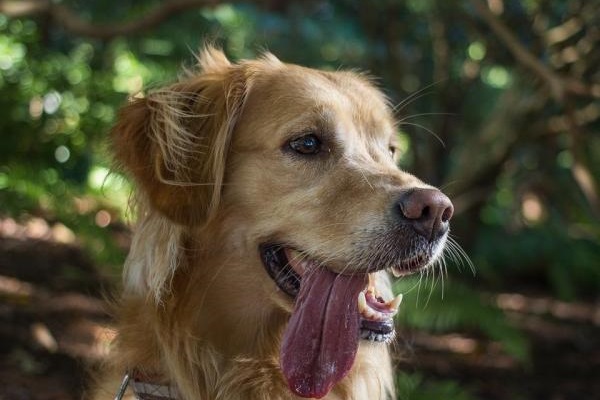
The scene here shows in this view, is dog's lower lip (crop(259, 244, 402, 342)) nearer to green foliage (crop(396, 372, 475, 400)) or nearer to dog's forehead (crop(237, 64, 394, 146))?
dog's forehead (crop(237, 64, 394, 146))

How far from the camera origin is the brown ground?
5.31 metres

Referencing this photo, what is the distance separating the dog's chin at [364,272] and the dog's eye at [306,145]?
0.37 metres

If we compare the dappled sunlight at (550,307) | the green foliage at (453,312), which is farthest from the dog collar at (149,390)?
the dappled sunlight at (550,307)

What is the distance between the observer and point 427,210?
9.71 feet

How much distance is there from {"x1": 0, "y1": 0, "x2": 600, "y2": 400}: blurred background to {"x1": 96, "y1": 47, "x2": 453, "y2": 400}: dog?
→ 1.14 m

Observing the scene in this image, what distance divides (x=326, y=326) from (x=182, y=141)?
876mm

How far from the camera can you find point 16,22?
6012 millimetres

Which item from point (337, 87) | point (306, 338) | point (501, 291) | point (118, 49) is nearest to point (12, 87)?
point (118, 49)

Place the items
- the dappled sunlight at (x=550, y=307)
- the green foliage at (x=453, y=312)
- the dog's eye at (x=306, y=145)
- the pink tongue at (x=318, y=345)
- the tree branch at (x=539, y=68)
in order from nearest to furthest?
the pink tongue at (x=318, y=345)
the dog's eye at (x=306, y=145)
the tree branch at (x=539, y=68)
the green foliage at (x=453, y=312)
the dappled sunlight at (x=550, y=307)

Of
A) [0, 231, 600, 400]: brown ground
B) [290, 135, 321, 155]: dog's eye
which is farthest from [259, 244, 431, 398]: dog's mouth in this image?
[0, 231, 600, 400]: brown ground

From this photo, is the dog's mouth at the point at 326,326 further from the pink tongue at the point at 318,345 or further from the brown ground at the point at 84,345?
the brown ground at the point at 84,345

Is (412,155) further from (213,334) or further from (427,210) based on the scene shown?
(427,210)

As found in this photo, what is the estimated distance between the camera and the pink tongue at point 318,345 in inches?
121

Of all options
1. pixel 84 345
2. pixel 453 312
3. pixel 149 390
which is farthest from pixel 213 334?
pixel 84 345
